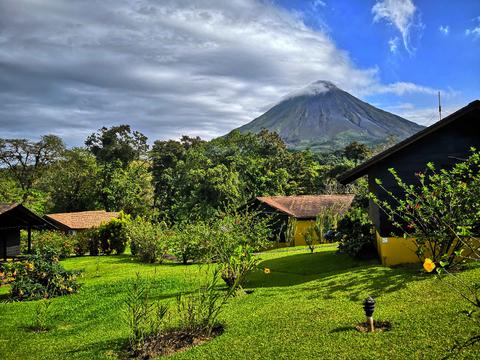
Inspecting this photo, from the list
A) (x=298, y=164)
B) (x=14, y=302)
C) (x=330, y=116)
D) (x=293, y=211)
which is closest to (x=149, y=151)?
(x=298, y=164)

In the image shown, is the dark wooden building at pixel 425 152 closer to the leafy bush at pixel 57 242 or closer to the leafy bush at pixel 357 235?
the leafy bush at pixel 357 235

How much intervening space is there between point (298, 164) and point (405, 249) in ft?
121

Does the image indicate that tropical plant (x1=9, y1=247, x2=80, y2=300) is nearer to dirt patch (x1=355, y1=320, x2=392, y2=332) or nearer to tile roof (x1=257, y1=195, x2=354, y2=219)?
dirt patch (x1=355, y1=320, x2=392, y2=332)

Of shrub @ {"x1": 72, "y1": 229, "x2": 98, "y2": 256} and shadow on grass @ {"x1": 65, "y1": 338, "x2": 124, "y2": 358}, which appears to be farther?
shrub @ {"x1": 72, "y1": 229, "x2": 98, "y2": 256}

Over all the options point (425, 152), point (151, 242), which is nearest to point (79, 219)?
point (151, 242)

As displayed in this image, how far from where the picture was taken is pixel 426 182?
42.3 feet

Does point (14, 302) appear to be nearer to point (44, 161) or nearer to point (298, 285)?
point (298, 285)

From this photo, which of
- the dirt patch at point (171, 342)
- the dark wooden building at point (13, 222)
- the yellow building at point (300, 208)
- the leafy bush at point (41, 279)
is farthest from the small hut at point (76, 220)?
the dirt patch at point (171, 342)

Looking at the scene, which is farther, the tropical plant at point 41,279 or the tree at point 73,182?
the tree at point 73,182

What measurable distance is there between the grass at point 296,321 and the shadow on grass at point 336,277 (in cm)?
3

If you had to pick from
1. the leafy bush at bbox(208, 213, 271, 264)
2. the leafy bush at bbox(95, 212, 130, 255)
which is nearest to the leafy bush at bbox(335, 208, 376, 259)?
the leafy bush at bbox(208, 213, 271, 264)

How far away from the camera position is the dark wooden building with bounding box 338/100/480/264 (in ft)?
41.0

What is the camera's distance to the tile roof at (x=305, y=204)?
100ft

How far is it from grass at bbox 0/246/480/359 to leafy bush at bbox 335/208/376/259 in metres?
2.50
